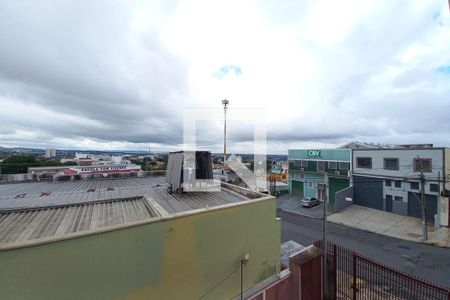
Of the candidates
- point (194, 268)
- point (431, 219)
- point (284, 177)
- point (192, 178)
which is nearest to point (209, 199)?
point (192, 178)

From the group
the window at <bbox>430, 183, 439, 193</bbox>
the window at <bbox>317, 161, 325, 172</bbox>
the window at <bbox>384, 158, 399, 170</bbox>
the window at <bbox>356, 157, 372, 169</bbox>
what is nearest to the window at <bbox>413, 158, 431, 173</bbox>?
the window at <bbox>430, 183, 439, 193</bbox>

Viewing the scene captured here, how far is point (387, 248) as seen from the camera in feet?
47.6

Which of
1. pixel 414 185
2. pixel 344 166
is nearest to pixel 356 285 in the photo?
pixel 414 185

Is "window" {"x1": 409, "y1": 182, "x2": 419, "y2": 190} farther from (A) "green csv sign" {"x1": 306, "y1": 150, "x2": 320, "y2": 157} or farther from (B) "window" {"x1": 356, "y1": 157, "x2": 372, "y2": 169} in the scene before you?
(A) "green csv sign" {"x1": 306, "y1": 150, "x2": 320, "y2": 157}

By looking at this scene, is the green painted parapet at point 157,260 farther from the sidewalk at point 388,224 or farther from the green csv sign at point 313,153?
the green csv sign at point 313,153

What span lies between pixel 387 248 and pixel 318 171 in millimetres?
12858

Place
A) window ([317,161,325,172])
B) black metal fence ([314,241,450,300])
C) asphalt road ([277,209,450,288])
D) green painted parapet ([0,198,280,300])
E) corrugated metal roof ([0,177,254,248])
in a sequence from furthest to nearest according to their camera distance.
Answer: window ([317,161,325,172]) → asphalt road ([277,209,450,288]) → black metal fence ([314,241,450,300]) → corrugated metal roof ([0,177,254,248]) → green painted parapet ([0,198,280,300])

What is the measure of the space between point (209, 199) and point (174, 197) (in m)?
1.44

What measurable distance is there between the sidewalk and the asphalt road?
866mm

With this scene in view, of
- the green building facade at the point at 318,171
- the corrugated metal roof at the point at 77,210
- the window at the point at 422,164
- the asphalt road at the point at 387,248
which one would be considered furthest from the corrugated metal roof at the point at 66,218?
the window at the point at 422,164

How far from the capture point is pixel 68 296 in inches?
169

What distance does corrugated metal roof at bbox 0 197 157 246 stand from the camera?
16.7 feet

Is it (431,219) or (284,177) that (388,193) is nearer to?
(431,219)

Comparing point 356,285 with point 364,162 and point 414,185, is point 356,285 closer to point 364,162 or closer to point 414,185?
point 414,185
